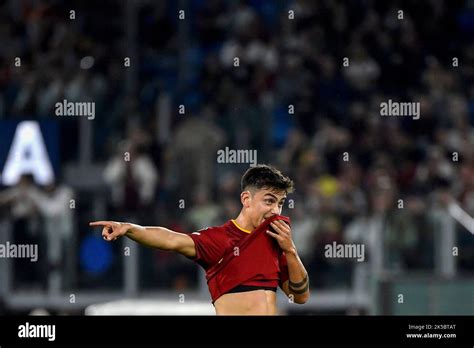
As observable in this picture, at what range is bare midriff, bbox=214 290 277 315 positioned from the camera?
8.99m

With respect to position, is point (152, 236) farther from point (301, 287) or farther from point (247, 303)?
point (301, 287)

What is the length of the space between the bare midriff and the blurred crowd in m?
8.19

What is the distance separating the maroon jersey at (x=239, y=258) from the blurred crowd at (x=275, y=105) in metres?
8.19

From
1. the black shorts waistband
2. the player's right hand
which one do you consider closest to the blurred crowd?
the black shorts waistband

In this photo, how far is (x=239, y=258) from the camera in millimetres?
8984

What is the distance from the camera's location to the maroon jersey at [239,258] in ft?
29.4

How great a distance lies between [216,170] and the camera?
18.6 m

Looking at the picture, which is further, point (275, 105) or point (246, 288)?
point (275, 105)

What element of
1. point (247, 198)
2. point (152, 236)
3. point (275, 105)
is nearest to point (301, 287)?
point (247, 198)

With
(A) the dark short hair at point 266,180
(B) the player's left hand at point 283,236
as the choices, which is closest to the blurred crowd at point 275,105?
(A) the dark short hair at point 266,180

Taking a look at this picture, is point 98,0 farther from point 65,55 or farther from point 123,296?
point 123,296

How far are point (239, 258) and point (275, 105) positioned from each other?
37.5 feet
